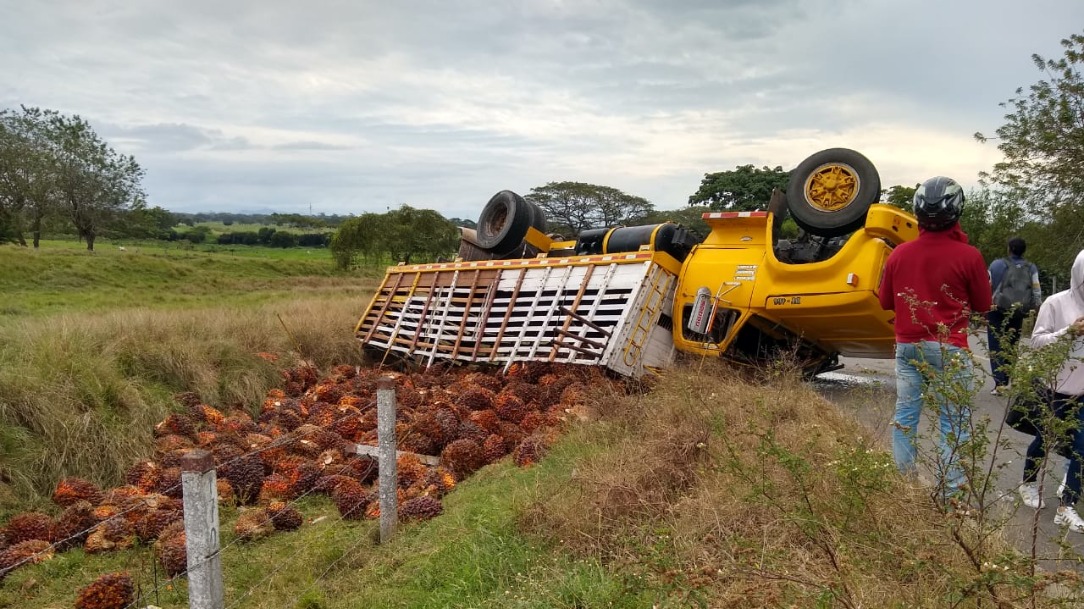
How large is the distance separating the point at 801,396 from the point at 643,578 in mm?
3401

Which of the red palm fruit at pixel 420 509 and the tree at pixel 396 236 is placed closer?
the red palm fruit at pixel 420 509

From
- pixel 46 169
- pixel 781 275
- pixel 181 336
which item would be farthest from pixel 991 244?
pixel 46 169

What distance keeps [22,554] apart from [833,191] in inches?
317

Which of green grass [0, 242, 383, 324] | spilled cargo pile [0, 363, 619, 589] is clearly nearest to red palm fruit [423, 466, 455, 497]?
spilled cargo pile [0, 363, 619, 589]

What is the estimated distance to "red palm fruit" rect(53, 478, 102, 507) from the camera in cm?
623

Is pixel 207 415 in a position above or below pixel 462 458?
below

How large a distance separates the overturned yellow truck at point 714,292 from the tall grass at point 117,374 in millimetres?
2561

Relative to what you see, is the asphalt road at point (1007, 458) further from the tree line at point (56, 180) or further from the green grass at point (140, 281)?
the tree line at point (56, 180)

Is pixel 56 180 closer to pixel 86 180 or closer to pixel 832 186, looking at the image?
→ pixel 86 180

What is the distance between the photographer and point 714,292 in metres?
8.40

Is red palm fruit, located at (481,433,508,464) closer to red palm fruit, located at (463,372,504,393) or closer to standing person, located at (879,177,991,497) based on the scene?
red palm fruit, located at (463,372,504,393)

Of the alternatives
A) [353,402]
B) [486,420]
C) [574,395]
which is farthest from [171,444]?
[574,395]

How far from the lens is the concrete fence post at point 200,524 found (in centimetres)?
311

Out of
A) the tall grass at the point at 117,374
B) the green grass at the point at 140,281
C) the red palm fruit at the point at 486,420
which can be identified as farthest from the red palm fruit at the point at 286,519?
the green grass at the point at 140,281
